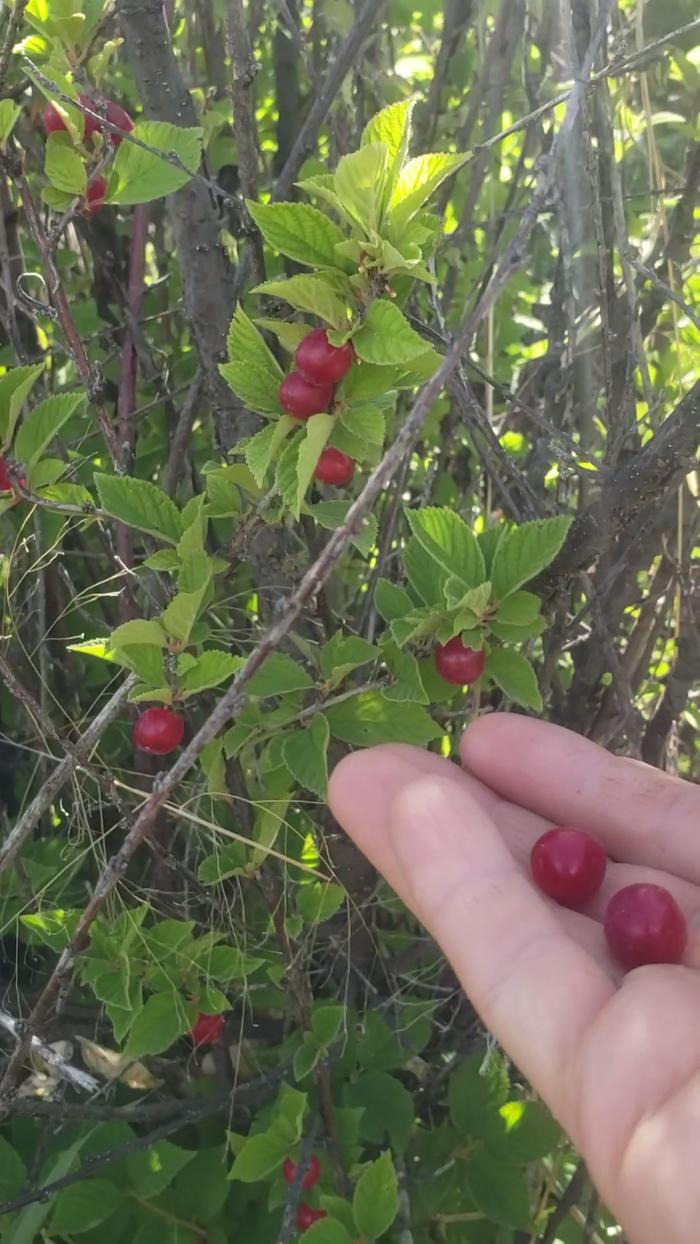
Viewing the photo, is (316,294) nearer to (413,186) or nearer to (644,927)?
(413,186)

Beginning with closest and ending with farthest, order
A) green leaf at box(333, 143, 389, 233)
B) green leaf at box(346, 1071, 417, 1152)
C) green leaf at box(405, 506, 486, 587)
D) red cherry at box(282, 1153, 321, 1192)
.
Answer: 1. green leaf at box(333, 143, 389, 233)
2. green leaf at box(405, 506, 486, 587)
3. red cherry at box(282, 1153, 321, 1192)
4. green leaf at box(346, 1071, 417, 1152)

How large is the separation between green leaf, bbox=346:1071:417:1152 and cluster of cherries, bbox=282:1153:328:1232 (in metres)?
0.10

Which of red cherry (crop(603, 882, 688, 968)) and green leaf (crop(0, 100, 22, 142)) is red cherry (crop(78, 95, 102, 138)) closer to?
green leaf (crop(0, 100, 22, 142))

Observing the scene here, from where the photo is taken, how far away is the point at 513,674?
962 mm

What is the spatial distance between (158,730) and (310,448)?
0.34 metres

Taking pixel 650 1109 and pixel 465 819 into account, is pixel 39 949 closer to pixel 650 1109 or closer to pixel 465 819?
pixel 465 819

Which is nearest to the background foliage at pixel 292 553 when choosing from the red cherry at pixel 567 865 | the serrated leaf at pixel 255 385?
the serrated leaf at pixel 255 385

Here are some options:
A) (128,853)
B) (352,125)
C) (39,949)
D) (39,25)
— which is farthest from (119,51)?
(39,949)

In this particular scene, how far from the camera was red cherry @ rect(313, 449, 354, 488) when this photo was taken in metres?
0.85

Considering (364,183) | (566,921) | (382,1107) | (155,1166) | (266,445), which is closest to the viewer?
(364,183)

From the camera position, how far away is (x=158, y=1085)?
1.34 m

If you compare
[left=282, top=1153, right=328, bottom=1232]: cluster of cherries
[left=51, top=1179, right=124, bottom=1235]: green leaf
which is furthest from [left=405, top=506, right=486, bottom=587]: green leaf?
[left=51, top=1179, right=124, bottom=1235]: green leaf

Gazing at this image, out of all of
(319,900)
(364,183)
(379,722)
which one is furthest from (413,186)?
(319,900)

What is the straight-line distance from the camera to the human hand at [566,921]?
2.44 feet
